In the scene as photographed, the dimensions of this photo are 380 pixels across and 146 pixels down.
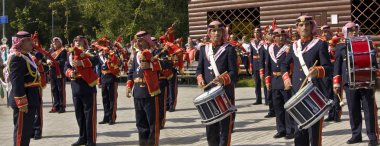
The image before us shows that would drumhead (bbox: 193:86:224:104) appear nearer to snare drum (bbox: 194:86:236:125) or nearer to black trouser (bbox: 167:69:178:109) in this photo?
snare drum (bbox: 194:86:236:125)

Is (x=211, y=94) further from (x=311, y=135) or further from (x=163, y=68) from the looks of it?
(x=163, y=68)

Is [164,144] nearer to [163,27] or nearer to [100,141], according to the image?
[100,141]

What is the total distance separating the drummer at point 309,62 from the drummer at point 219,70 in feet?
2.98

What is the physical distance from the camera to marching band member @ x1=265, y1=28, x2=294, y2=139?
878cm

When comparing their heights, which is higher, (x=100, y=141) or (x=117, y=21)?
(x=117, y=21)

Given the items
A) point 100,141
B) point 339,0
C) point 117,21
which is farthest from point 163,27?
point 100,141

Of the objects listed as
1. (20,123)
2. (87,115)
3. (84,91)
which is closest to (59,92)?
(84,91)

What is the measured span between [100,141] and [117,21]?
74.2ft

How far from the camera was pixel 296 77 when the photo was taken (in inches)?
262

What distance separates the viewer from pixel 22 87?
283 inches

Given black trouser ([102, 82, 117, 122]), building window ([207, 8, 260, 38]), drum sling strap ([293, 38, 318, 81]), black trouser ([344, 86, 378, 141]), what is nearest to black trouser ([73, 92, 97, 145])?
black trouser ([102, 82, 117, 122])

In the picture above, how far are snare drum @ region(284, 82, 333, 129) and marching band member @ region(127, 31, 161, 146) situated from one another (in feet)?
8.26

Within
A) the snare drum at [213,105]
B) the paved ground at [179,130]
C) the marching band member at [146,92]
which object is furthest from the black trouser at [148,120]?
the snare drum at [213,105]

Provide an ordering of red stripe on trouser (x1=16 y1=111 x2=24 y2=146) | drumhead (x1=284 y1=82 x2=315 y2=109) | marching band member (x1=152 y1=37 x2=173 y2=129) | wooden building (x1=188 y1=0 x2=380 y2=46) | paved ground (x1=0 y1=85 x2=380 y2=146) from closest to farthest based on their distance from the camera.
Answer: drumhead (x1=284 y1=82 x2=315 y2=109) < red stripe on trouser (x1=16 y1=111 x2=24 y2=146) < marching band member (x1=152 y1=37 x2=173 y2=129) < paved ground (x1=0 y1=85 x2=380 y2=146) < wooden building (x1=188 y1=0 x2=380 y2=46)
